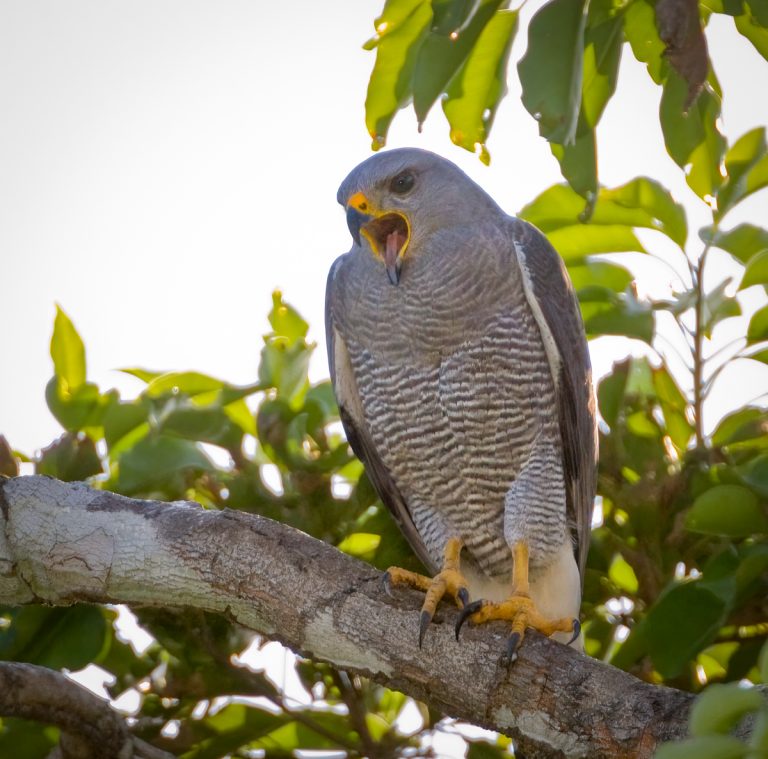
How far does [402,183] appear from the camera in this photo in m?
4.24

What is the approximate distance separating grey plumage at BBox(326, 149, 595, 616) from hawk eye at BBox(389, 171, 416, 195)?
37mm

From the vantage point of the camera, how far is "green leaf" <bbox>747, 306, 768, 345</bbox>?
12.4 ft

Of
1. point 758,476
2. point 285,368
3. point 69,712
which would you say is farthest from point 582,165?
point 69,712

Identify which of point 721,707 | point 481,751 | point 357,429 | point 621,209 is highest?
point 621,209

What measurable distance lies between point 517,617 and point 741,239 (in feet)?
5.49

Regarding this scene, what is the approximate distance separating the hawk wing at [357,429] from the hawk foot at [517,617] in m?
0.62

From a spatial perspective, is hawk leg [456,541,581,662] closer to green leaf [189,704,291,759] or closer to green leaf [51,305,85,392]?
green leaf [189,704,291,759]

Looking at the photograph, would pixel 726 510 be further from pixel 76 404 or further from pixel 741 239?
pixel 76 404

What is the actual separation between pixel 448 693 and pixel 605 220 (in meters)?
1.97

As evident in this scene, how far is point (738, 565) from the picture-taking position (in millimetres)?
3184

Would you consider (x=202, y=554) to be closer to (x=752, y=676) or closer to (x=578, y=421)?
(x=578, y=421)

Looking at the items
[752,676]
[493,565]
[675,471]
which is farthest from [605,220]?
[752,676]

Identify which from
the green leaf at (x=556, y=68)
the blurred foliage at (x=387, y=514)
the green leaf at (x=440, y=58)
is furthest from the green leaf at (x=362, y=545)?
the green leaf at (x=556, y=68)

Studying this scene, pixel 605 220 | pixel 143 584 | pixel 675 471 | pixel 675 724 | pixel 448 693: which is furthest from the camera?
pixel 605 220
